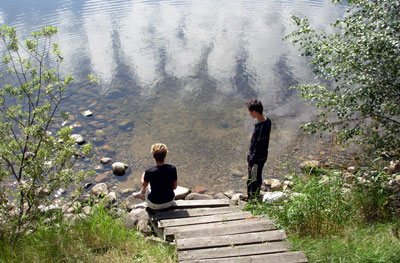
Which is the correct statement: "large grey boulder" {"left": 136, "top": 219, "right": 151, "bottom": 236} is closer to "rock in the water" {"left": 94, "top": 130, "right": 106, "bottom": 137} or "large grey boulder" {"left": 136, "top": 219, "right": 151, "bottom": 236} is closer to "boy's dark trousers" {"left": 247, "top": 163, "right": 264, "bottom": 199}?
"boy's dark trousers" {"left": 247, "top": 163, "right": 264, "bottom": 199}

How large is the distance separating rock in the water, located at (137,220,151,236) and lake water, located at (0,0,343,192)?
295 centimetres

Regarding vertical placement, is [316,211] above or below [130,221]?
above

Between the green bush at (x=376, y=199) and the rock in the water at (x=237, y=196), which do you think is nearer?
the green bush at (x=376, y=199)

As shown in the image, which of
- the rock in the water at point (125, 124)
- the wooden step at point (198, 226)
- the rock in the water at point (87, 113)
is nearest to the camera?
the wooden step at point (198, 226)

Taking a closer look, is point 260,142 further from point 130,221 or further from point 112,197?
point 112,197

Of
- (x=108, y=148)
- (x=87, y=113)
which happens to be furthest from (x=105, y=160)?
(x=87, y=113)

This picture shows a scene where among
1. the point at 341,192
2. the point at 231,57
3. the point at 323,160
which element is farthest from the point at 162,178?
the point at 231,57

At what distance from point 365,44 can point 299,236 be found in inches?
122

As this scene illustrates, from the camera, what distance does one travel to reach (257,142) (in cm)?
622

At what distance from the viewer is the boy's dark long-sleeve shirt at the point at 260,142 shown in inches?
241

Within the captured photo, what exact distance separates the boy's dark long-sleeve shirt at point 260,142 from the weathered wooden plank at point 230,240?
6.66 feet

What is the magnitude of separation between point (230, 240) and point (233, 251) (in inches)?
10.2

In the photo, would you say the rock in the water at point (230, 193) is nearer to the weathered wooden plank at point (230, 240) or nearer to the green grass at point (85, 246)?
the green grass at point (85, 246)

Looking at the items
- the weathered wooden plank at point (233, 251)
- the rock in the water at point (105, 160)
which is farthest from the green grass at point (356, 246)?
the rock in the water at point (105, 160)
